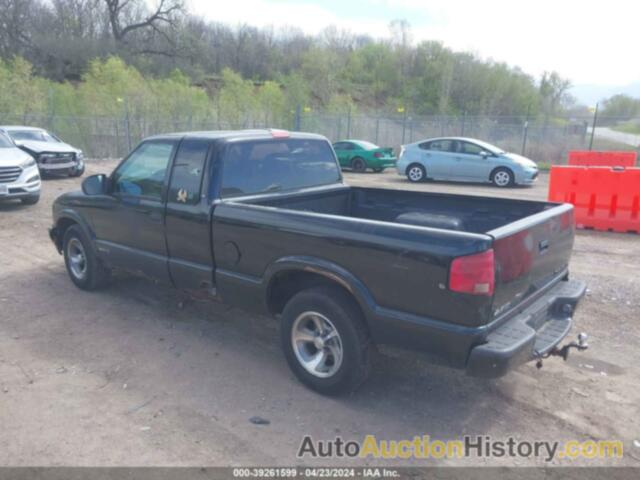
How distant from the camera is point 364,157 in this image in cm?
2078

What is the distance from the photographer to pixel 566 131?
2350 cm

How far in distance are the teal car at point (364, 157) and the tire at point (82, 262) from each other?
50.5 ft

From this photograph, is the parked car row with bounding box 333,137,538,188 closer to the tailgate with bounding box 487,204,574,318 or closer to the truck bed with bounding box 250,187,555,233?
the truck bed with bounding box 250,187,555,233

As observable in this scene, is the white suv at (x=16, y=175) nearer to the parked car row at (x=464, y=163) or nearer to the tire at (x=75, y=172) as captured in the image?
the tire at (x=75, y=172)

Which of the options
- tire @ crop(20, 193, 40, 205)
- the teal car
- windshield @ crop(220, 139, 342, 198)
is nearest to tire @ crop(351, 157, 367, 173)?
the teal car

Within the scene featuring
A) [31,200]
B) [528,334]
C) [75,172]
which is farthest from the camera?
[75,172]

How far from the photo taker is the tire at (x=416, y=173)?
57.7ft

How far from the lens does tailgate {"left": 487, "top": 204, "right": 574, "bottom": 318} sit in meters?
3.14

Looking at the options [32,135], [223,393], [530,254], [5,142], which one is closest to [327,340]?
[223,393]

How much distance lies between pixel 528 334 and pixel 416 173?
589 inches

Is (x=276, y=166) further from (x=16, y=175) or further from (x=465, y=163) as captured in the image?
(x=465, y=163)

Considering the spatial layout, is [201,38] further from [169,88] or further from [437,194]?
[437,194]

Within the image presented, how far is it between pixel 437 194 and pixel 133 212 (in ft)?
9.84

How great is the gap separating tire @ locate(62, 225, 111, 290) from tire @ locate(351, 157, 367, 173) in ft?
51.8
